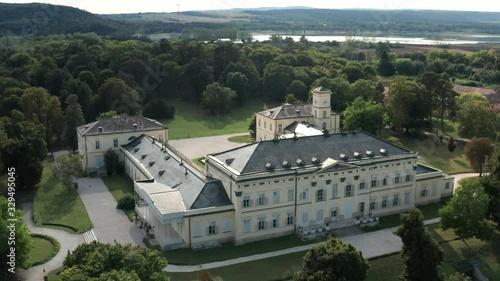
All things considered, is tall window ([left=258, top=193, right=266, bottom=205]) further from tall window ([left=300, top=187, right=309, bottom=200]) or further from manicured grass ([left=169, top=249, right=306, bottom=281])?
manicured grass ([left=169, top=249, right=306, bottom=281])

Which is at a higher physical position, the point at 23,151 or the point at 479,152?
the point at 23,151

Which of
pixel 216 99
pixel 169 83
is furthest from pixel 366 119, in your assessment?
pixel 169 83

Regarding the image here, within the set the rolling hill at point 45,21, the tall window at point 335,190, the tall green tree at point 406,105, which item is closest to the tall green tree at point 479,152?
the tall green tree at point 406,105

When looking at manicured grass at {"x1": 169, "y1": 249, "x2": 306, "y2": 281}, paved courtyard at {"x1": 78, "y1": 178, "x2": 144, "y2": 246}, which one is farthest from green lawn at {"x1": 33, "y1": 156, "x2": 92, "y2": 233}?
manicured grass at {"x1": 169, "y1": 249, "x2": 306, "y2": 281}

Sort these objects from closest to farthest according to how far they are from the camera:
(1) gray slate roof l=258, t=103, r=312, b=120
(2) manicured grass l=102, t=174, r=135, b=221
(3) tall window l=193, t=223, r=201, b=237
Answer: (3) tall window l=193, t=223, r=201, b=237
(2) manicured grass l=102, t=174, r=135, b=221
(1) gray slate roof l=258, t=103, r=312, b=120

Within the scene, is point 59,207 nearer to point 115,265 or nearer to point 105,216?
point 105,216

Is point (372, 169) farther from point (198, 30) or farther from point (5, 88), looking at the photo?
point (198, 30)

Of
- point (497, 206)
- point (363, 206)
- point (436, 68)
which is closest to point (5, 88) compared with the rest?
point (363, 206)
